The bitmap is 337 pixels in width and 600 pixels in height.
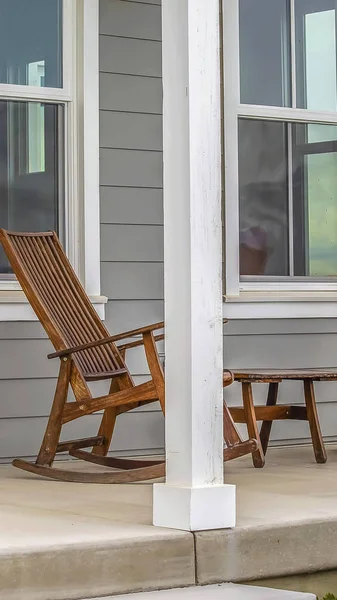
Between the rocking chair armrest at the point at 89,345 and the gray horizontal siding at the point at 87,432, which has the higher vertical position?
the rocking chair armrest at the point at 89,345

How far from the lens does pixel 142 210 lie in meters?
5.04

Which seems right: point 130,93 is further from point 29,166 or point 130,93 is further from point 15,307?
point 15,307

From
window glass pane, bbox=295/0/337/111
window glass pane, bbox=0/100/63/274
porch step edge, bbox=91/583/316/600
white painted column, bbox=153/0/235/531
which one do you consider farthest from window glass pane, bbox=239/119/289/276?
porch step edge, bbox=91/583/316/600

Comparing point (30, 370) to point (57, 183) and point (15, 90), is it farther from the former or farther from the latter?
point (15, 90)

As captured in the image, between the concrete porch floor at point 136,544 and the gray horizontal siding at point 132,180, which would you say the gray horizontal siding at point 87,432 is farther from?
the concrete porch floor at point 136,544

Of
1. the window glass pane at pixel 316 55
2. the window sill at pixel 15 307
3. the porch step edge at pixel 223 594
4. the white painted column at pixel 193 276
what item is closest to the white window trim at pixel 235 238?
the window glass pane at pixel 316 55

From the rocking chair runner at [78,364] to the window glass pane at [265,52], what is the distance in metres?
1.41

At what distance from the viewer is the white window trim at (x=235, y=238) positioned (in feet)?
17.1

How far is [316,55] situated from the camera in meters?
5.55

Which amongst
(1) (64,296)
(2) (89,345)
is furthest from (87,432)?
(2) (89,345)

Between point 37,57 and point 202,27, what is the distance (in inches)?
78.0

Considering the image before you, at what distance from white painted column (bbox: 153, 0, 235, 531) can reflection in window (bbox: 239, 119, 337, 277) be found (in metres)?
2.30

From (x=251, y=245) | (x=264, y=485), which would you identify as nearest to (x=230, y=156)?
(x=251, y=245)

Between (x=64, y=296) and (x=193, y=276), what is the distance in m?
1.72
